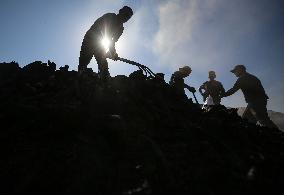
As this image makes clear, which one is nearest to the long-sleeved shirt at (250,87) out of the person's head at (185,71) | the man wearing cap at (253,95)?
the man wearing cap at (253,95)

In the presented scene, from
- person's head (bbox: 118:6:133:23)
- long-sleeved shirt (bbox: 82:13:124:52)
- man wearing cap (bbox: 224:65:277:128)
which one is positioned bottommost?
man wearing cap (bbox: 224:65:277:128)

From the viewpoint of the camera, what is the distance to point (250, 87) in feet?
Result: 31.0

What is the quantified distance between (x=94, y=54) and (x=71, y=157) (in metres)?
4.35

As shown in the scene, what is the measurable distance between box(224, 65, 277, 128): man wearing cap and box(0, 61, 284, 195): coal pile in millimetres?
2064

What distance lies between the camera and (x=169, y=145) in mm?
5117

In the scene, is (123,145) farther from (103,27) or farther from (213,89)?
(213,89)

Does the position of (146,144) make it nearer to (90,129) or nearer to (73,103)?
(90,129)

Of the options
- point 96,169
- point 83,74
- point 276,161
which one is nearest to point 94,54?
point 83,74

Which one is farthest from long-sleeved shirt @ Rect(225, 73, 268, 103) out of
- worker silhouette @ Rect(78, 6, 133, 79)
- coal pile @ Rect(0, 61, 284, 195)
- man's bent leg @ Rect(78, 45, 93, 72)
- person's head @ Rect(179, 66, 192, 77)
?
man's bent leg @ Rect(78, 45, 93, 72)

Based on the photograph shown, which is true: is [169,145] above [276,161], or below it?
above

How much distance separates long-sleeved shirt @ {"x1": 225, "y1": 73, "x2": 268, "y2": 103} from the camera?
366 inches

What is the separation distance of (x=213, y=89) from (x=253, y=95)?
188 centimetres

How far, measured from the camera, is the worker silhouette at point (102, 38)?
8320 mm

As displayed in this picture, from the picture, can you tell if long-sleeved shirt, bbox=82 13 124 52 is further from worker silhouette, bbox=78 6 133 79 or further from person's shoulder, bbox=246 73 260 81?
person's shoulder, bbox=246 73 260 81
